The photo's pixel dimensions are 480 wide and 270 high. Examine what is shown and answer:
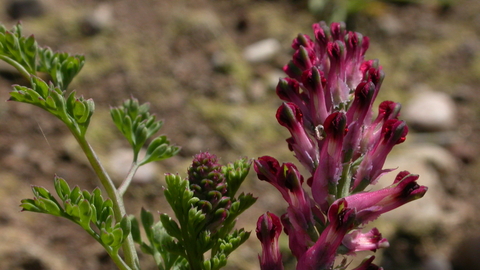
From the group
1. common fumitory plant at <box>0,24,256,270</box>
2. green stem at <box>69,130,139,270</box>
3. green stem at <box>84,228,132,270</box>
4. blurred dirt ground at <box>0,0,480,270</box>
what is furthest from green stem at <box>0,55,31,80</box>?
blurred dirt ground at <box>0,0,480,270</box>

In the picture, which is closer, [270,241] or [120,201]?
[270,241]

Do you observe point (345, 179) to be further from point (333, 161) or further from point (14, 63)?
point (14, 63)

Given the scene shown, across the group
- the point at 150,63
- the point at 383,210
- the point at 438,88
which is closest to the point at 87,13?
the point at 150,63

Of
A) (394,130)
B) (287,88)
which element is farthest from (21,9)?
(394,130)

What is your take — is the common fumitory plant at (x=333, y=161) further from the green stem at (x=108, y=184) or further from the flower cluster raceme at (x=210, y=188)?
the green stem at (x=108, y=184)

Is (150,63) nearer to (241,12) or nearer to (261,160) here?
(241,12)
